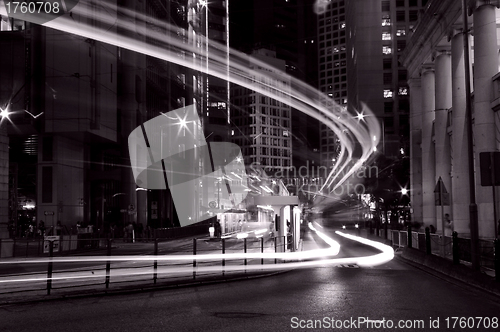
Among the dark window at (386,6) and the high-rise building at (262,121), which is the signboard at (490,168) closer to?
the dark window at (386,6)

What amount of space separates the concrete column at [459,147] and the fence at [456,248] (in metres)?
6.06

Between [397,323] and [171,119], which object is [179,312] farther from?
[171,119]

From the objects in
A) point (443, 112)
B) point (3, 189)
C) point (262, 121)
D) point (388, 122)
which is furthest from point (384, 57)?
point (3, 189)

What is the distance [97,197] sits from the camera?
56344 millimetres

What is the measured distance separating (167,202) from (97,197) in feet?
74.5

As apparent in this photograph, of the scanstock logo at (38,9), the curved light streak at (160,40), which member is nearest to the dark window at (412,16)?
→ the curved light streak at (160,40)

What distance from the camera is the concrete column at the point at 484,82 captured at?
3092 centimetres

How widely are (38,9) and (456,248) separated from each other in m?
36.4

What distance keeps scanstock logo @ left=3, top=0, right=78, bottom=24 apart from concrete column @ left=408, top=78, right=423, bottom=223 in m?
30.9

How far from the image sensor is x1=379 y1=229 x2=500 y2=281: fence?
58.2ft

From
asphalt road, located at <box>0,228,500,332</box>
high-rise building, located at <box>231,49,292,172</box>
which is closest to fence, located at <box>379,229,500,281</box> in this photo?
asphalt road, located at <box>0,228,500,332</box>

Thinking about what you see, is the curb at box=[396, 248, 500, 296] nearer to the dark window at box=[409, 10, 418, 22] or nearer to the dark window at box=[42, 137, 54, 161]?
the dark window at box=[42, 137, 54, 161]

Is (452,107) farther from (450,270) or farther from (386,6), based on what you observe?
(386,6)

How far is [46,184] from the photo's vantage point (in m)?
47.4
